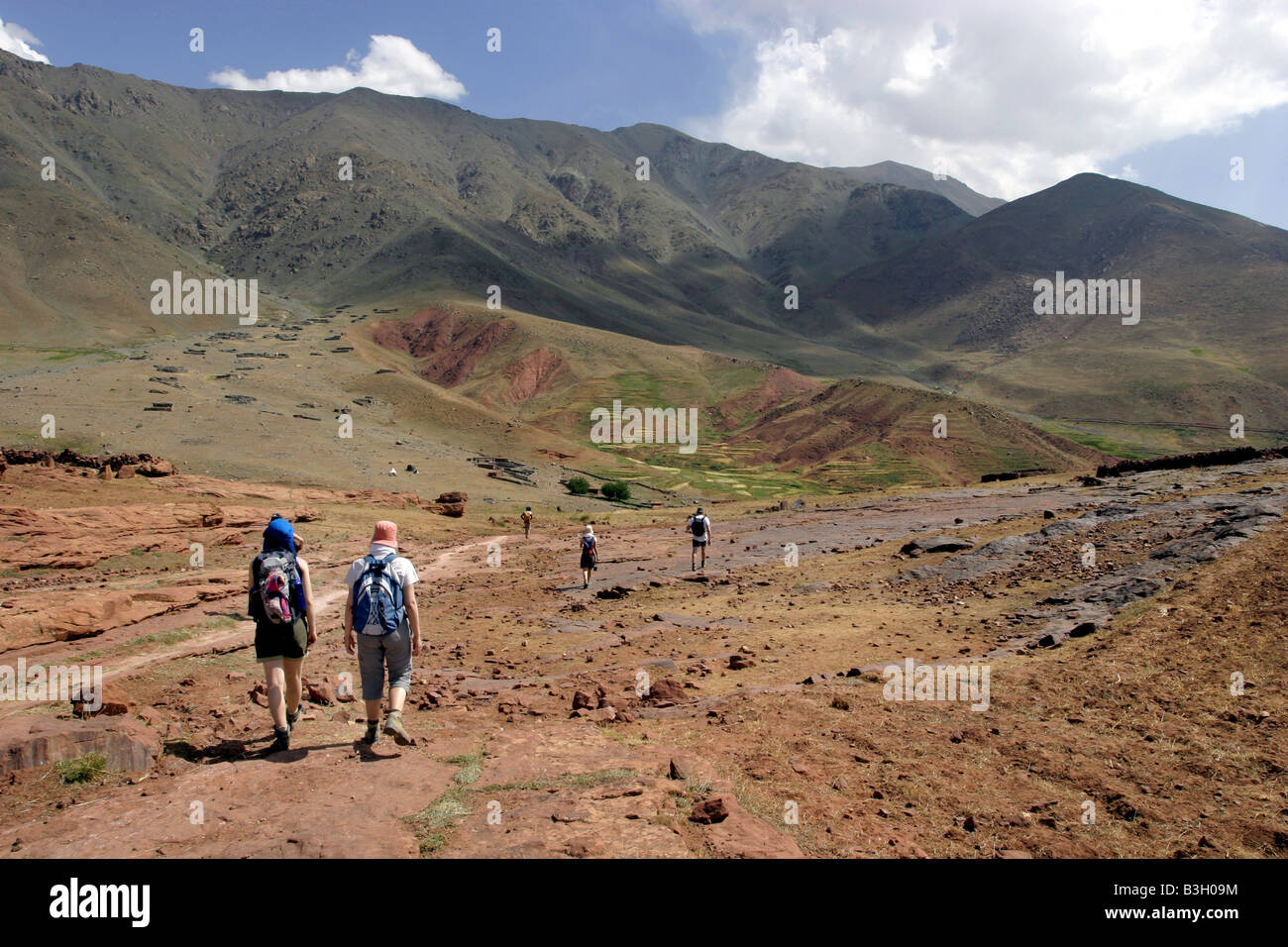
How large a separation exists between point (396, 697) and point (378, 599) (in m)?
0.96

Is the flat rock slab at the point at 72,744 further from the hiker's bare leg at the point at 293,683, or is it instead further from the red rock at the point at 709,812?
the red rock at the point at 709,812

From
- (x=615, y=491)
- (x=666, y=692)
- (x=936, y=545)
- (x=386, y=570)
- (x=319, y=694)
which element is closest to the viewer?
(x=386, y=570)

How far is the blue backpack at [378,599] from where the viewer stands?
22.1 feet

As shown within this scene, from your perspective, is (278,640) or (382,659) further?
(278,640)

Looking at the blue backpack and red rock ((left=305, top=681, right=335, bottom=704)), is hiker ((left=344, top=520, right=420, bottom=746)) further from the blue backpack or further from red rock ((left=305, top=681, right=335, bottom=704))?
red rock ((left=305, top=681, right=335, bottom=704))

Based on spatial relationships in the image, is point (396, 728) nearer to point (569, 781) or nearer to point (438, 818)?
point (438, 818)

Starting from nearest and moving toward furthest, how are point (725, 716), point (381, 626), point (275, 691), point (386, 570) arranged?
point (381, 626) → point (386, 570) → point (275, 691) → point (725, 716)

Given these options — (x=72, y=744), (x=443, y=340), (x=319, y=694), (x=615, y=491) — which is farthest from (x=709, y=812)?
(x=443, y=340)

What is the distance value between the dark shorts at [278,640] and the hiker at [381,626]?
63 centimetres

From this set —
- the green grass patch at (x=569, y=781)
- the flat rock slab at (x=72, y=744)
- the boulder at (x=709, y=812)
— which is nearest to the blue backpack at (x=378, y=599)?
the green grass patch at (x=569, y=781)

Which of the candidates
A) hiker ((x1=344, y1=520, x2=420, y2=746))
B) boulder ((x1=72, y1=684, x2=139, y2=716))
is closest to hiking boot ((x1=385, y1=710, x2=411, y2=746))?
hiker ((x1=344, y1=520, x2=420, y2=746))

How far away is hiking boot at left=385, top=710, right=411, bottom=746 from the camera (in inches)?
260

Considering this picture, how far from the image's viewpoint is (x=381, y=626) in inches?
265
